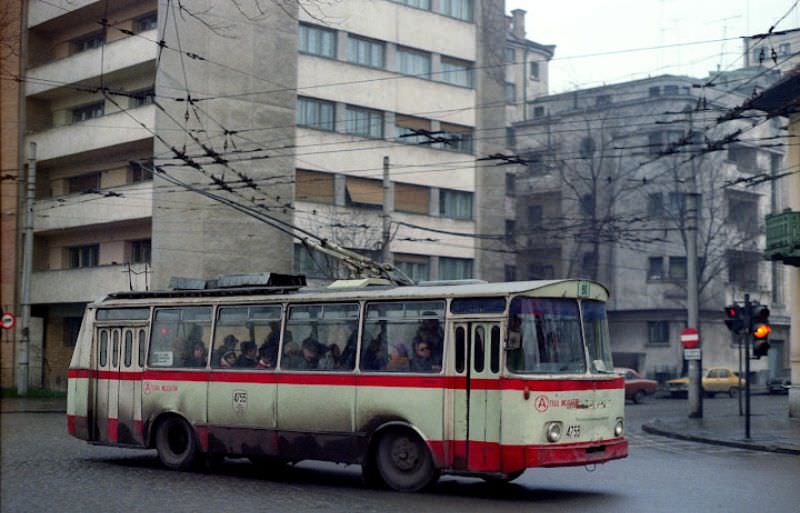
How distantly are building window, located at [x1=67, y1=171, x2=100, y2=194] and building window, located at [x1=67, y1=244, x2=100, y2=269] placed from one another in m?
2.24

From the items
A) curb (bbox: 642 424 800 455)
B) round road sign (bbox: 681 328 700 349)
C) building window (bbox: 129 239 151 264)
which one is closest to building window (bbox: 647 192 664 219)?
building window (bbox: 129 239 151 264)

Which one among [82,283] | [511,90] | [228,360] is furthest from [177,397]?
[511,90]

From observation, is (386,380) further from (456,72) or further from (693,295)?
(456,72)

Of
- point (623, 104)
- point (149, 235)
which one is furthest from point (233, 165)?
point (623, 104)

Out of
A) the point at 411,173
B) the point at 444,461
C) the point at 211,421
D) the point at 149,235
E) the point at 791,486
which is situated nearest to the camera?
the point at 444,461

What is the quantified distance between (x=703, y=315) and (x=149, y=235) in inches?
1191

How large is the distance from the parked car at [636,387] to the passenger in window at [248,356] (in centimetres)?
3287

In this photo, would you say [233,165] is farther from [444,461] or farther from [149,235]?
[444,461]

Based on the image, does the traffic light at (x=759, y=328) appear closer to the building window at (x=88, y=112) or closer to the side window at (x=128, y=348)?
the side window at (x=128, y=348)

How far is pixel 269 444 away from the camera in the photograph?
53.4 feet

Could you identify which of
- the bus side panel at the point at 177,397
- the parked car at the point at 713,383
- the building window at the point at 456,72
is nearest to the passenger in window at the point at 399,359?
the bus side panel at the point at 177,397

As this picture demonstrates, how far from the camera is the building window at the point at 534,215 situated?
212ft

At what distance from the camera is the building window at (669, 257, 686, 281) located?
59.9 m

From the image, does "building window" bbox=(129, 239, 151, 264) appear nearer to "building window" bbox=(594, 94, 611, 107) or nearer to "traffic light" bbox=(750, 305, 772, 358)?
"traffic light" bbox=(750, 305, 772, 358)
